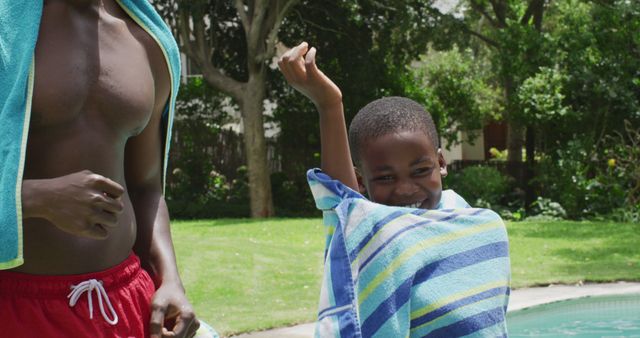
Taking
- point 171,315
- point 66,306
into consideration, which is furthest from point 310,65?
point 66,306

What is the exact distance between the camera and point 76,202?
167 centimetres

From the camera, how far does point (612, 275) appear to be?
905 cm

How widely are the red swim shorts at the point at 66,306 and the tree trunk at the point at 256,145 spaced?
15.7 m

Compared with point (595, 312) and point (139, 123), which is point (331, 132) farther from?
point (595, 312)

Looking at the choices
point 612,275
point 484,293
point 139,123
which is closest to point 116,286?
point 139,123

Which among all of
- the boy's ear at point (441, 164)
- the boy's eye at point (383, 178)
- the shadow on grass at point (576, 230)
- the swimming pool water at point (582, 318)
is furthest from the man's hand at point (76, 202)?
the shadow on grass at point (576, 230)

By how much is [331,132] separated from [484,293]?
0.55 m

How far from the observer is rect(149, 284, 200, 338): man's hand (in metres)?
2.00

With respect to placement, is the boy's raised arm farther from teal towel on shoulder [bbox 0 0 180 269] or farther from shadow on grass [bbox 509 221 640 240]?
shadow on grass [bbox 509 221 640 240]

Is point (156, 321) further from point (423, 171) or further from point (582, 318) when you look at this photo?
point (582, 318)

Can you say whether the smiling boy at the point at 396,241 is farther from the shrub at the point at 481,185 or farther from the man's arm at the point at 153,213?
the shrub at the point at 481,185

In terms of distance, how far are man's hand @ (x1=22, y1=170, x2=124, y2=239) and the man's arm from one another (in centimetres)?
42

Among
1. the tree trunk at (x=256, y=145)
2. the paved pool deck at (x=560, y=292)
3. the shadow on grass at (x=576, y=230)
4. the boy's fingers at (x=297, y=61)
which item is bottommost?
the shadow on grass at (x=576, y=230)

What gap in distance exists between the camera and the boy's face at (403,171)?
2.35 m
